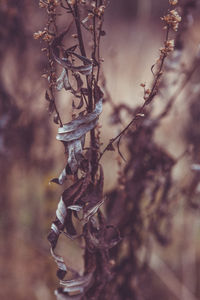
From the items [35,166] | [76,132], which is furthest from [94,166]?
[35,166]

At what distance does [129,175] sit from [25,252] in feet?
3.67

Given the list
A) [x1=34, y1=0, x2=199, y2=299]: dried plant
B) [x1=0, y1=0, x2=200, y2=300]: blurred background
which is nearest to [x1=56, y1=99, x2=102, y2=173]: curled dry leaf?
[x1=34, y1=0, x2=199, y2=299]: dried plant

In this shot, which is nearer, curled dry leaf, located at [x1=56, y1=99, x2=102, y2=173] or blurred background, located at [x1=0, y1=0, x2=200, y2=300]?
curled dry leaf, located at [x1=56, y1=99, x2=102, y2=173]

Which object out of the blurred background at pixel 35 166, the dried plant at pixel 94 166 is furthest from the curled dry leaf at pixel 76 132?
the blurred background at pixel 35 166

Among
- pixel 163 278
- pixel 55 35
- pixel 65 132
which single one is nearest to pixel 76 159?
pixel 65 132

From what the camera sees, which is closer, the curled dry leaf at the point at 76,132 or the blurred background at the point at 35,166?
the curled dry leaf at the point at 76,132

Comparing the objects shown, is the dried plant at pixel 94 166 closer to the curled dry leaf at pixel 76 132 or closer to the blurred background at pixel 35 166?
the curled dry leaf at pixel 76 132

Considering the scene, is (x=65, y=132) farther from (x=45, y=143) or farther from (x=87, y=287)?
(x=45, y=143)

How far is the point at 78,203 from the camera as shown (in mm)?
626

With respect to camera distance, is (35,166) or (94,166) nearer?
(94,166)

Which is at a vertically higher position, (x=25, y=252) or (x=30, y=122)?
(x=30, y=122)

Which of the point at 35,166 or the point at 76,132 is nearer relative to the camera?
the point at 76,132

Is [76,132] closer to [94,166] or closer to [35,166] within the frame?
[94,166]

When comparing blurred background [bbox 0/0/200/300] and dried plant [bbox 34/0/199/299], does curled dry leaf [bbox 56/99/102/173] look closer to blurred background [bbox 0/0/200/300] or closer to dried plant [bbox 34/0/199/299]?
dried plant [bbox 34/0/199/299]
